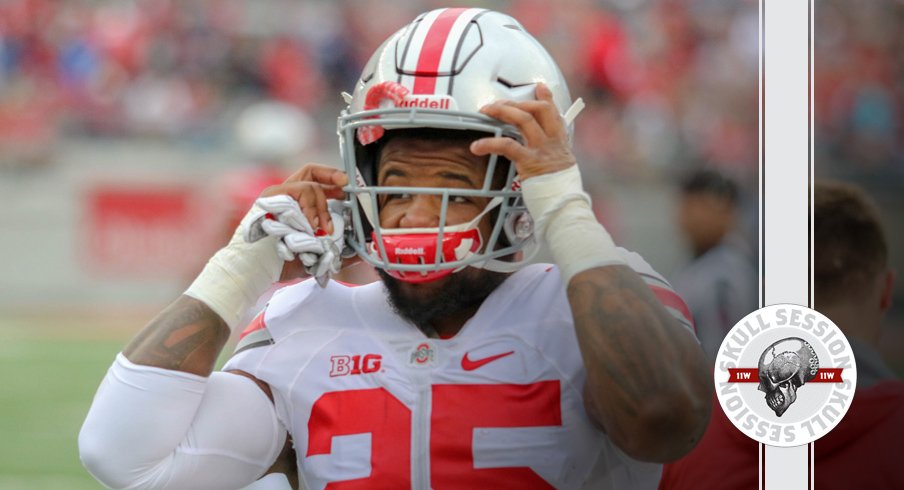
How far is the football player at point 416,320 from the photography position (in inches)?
53.3

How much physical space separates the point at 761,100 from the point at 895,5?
6.1 inches

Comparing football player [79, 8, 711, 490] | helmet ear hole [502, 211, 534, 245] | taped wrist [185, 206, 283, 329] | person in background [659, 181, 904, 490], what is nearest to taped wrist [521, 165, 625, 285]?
football player [79, 8, 711, 490]

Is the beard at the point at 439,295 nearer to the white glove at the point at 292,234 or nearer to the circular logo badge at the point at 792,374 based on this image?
the white glove at the point at 292,234

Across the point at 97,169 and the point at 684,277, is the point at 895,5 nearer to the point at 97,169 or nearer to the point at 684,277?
the point at 684,277

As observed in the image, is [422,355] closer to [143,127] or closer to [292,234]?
[292,234]

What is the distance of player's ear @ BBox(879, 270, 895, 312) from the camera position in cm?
118

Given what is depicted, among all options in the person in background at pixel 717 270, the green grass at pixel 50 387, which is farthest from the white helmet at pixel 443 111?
the green grass at pixel 50 387

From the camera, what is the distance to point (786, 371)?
122cm

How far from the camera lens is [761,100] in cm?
119

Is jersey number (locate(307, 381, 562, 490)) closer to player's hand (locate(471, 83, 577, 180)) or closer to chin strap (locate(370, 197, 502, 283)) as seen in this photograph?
chin strap (locate(370, 197, 502, 283))

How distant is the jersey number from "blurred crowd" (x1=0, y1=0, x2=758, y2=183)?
398cm

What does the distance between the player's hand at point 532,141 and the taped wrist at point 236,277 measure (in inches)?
11.9

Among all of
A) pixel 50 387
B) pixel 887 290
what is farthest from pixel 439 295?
pixel 50 387

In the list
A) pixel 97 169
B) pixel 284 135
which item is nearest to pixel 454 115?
pixel 284 135
